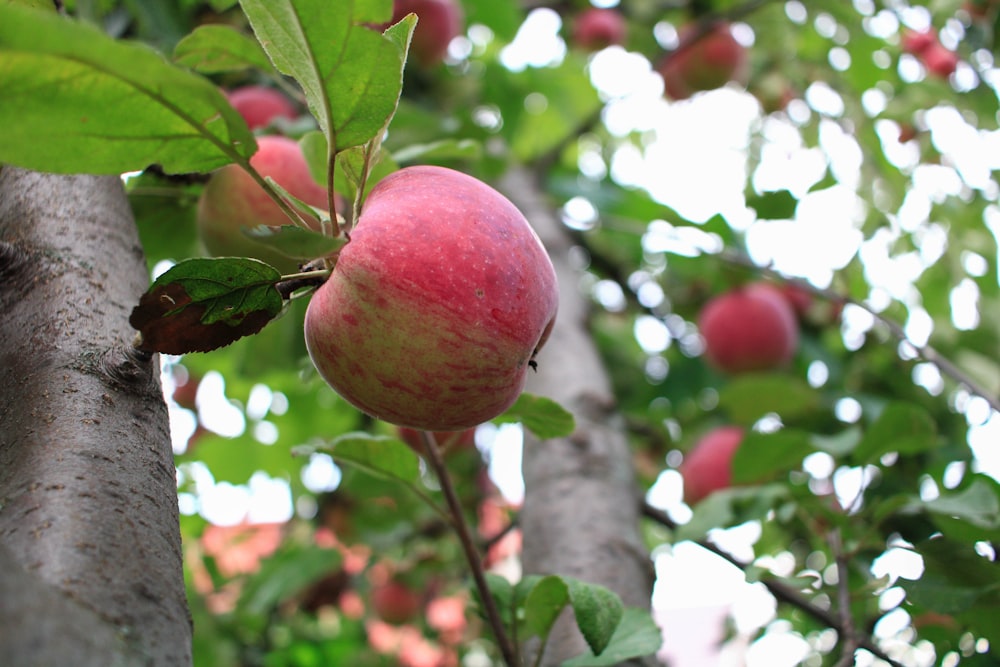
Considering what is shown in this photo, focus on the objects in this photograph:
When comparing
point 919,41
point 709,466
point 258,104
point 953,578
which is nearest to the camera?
point 953,578

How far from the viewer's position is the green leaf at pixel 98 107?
0.43 metres

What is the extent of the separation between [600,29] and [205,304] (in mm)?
1850

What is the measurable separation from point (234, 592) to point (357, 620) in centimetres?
40

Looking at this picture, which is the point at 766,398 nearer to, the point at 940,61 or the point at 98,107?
the point at 940,61

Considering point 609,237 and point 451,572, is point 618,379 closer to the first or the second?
point 609,237

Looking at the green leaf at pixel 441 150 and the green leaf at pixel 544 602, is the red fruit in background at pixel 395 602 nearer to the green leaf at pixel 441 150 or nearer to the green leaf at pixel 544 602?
the green leaf at pixel 544 602

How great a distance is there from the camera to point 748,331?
1992 millimetres

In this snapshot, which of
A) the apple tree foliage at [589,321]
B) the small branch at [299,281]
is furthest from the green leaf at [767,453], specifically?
the small branch at [299,281]

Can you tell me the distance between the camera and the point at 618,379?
7.43 ft

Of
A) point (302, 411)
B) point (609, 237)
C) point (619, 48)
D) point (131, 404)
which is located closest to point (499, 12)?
point (619, 48)

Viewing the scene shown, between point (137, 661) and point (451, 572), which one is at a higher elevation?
point (137, 661)

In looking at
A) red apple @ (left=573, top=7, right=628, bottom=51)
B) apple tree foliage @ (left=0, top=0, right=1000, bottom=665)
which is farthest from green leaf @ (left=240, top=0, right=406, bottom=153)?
red apple @ (left=573, top=7, right=628, bottom=51)

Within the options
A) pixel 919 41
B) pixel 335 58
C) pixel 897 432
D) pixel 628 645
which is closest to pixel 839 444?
pixel 897 432

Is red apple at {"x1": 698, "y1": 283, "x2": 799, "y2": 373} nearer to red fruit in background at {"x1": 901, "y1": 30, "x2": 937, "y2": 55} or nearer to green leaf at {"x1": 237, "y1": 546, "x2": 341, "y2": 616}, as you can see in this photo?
red fruit in background at {"x1": 901, "y1": 30, "x2": 937, "y2": 55}
